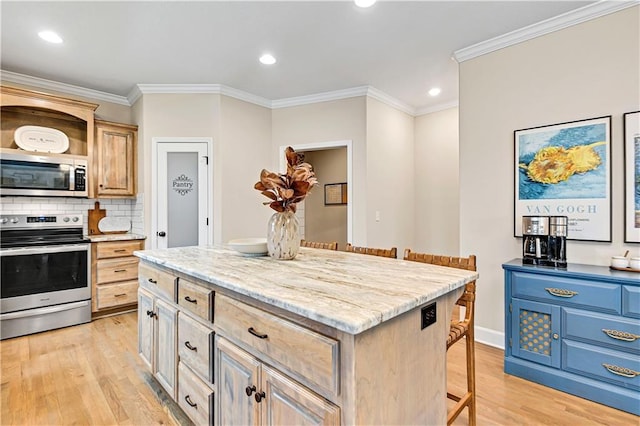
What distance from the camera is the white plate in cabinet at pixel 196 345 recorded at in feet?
4.96

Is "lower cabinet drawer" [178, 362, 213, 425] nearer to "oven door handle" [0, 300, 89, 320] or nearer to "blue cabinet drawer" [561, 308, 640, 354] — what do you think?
"blue cabinet drawer" [561, 308, 640, 354]

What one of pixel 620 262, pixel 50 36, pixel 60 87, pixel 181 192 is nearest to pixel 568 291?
pixel 620 262

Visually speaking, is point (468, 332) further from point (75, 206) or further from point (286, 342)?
point (75, 206)

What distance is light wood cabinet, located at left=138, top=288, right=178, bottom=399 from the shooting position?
5.98 feet

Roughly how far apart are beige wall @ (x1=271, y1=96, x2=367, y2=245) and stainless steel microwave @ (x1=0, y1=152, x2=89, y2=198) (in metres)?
2.33

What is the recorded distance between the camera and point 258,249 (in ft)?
6.42

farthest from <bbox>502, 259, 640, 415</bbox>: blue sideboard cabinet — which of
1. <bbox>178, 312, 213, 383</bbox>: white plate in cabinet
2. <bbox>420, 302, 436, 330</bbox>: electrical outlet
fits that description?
<bbox>178, 312, 213, 383</bbox>: white plate in cabinet

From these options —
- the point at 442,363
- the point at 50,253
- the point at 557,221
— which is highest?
the point at 557,221

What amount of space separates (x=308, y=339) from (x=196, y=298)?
83 cm

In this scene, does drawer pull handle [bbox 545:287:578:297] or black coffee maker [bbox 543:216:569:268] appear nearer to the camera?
drawer pull handle [bbox 545:287:578:297]

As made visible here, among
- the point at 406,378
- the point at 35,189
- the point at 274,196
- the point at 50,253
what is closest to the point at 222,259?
the point at 274,196

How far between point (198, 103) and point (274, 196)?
282cm

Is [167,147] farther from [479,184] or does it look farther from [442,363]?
[442,363]

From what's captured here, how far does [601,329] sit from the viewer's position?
200cm
